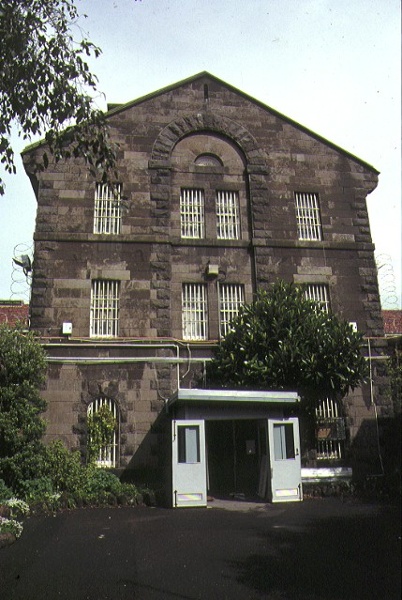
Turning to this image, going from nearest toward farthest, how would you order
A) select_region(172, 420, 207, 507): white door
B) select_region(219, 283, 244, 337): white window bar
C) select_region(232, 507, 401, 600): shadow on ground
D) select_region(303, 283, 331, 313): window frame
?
select_region(232, 507, 401, 600): shadow on ground
select_region(172, 420, 207, 507): white door
select_region(219, 283, 244, 337): white window bar
select_region(303, 283, 331, 313): window frame

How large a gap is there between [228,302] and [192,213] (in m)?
3.71

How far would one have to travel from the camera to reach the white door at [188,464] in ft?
49.1

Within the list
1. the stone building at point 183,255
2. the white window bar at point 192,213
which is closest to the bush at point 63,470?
the stone building at point 183,255

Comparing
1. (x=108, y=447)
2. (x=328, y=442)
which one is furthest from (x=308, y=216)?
(x=108, y=447)

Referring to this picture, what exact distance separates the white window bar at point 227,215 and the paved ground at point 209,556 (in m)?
10.6

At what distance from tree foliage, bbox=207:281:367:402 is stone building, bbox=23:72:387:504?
47.0 inches

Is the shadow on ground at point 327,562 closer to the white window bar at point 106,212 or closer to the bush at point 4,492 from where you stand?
the bush at point 4,492

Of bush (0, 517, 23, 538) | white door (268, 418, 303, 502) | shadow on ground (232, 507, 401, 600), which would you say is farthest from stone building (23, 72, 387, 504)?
bush (0, 517, 23, 538)

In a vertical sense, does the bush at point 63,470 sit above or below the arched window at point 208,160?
below

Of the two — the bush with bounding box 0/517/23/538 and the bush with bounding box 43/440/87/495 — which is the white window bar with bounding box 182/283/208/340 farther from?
the bush with bounding box 0/517/23/538

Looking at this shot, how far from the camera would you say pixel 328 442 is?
1877 cm

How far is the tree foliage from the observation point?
16531 millimetres

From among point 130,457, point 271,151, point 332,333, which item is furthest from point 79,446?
point 271,151

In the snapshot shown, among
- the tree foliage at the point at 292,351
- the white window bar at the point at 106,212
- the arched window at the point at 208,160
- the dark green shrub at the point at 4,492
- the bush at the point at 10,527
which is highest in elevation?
the arched window at the point at 208,160
